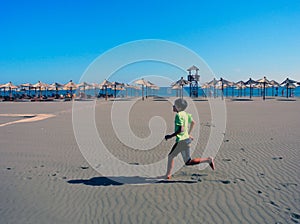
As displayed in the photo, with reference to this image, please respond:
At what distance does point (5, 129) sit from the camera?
39.8 ft

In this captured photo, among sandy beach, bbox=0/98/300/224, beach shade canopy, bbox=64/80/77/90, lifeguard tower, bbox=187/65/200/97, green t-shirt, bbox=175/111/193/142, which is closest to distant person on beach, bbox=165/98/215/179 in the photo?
green t-shirt, bbox=175/111/193/142

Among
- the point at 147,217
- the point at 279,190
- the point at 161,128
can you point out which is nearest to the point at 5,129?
the point at 161,128

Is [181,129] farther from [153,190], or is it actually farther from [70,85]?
[70,85]

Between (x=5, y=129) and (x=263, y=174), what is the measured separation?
11236 millimetres

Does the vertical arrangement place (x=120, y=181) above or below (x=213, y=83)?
below

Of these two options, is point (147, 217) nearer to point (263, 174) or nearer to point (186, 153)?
point (186, 153)

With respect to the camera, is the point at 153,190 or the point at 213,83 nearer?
the point at 153,190

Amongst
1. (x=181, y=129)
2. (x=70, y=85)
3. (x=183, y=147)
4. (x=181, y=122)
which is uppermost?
(x=70, y=85)

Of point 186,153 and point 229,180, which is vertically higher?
point 186,153

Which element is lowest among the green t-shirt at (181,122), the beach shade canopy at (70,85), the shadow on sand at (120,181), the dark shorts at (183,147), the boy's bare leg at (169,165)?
the shadow on sand at (120,181)

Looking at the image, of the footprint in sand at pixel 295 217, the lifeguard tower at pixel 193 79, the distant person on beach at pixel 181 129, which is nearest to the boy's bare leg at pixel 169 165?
the distant person on beach at pixel 181 129

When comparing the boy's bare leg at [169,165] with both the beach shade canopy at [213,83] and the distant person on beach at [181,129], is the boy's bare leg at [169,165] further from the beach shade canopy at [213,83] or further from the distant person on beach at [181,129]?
the beach shade canopy at [213,83]

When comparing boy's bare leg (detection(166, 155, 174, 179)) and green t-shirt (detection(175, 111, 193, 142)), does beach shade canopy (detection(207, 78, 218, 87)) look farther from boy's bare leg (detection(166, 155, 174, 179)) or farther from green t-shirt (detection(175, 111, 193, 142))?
green t-shirt (detection(175, 111, 193, 142))

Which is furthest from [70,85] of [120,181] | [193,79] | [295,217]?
[295,217]
